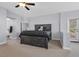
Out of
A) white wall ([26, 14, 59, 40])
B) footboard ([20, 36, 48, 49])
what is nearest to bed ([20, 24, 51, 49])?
footboard ([20, 36, 48, 49])

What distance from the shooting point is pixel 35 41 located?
19.2ft

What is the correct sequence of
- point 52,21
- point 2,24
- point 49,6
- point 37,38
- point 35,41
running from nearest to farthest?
1. point 37,38
2. point 35,41
3. point 49,6
4. point 2,24
5. point 52,21

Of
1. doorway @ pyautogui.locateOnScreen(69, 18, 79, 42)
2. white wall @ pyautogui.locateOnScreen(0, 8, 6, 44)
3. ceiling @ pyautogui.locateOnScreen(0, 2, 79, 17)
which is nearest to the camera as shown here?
ceiling @ pyautogui.locateOnScreen(0, 2, 79, 17)

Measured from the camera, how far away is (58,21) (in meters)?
9.20

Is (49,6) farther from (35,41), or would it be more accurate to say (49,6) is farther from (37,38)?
(35,41)

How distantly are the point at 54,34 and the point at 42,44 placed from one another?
4.04 m

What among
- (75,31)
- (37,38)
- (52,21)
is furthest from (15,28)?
(75,31)

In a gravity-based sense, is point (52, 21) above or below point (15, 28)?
above

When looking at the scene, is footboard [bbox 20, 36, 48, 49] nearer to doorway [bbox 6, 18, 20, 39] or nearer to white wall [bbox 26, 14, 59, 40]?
doorway [bbox 6, 18, 20, 39]

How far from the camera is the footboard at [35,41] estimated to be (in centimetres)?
539

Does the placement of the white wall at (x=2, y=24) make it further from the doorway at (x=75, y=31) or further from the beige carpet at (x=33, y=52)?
the doorway at (x=75, y=31)

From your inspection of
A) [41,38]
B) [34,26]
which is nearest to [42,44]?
[41,38]

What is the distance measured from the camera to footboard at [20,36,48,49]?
5.39 meters

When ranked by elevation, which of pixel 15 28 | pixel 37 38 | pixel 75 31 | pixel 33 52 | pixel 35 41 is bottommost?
pixel 33 52
